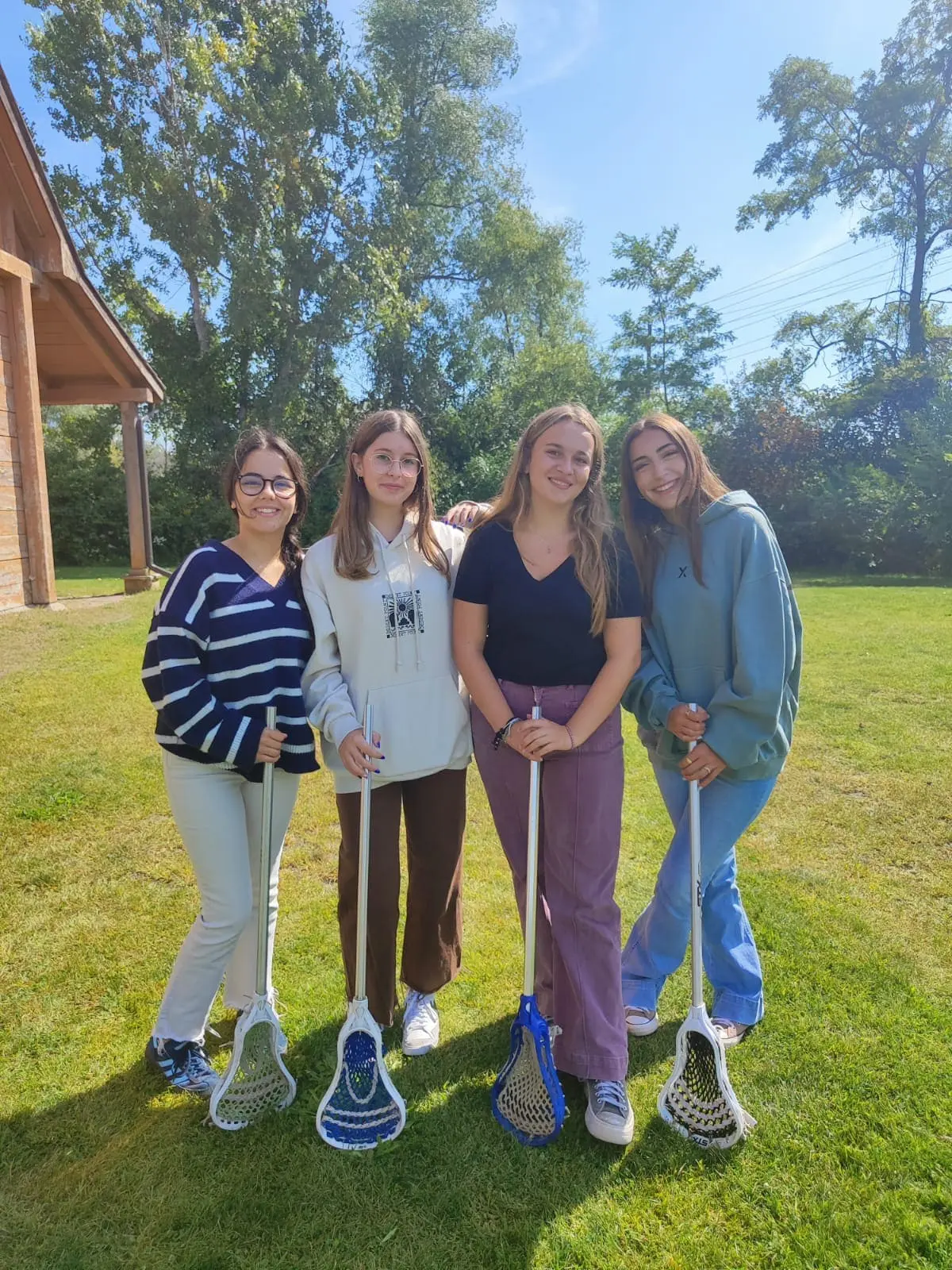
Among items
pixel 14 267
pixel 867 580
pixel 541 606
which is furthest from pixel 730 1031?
pixel 867 580

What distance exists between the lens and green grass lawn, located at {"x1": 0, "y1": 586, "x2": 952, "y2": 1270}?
1962 mm

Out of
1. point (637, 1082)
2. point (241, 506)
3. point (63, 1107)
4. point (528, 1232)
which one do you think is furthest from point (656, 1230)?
point (241, 506)

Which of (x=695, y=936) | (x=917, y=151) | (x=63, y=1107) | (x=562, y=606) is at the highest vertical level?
(x=917, y=151)

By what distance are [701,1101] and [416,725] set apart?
1.34 metres

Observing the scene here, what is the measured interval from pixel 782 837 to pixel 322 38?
23.6 metres

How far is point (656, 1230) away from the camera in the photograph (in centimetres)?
197

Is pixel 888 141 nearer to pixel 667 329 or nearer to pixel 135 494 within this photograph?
pixel 667 329

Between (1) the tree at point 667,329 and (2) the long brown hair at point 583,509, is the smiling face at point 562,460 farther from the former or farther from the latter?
(1) the tree at point 667,329

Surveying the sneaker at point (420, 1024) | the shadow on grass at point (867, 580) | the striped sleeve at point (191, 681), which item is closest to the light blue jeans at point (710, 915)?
the sneaker at point (420, 1024)

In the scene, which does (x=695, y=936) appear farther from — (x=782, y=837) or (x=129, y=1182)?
(x=782, y=837)

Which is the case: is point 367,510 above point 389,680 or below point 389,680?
above

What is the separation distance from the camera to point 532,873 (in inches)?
92.4

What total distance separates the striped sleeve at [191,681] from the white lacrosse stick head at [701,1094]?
4.83 feet

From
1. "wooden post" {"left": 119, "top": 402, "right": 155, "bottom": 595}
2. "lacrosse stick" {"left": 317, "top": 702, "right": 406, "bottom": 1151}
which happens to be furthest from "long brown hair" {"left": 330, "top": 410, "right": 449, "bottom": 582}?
"wooden post" {"left": 119, "top": 402, "right": 155, "bottom": 595}
